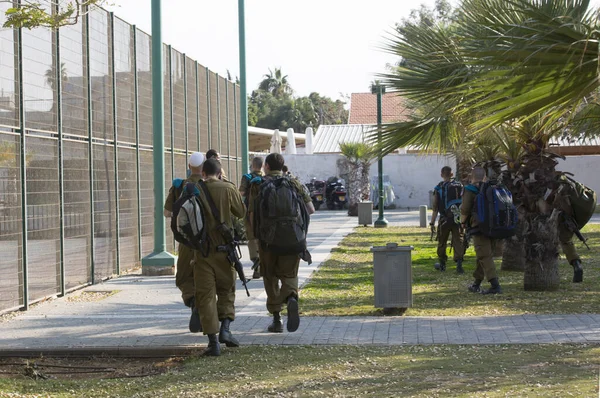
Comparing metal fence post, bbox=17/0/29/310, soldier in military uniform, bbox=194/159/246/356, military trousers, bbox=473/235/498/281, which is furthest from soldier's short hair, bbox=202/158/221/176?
military trousers, bbox=473/235/498/281

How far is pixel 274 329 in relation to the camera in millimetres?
9438

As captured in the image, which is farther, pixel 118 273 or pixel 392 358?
pixel 118 273

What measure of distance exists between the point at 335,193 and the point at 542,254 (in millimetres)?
29958

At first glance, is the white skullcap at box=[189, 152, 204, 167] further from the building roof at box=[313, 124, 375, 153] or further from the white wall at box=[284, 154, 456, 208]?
the building roof at box=[313, 124, 375, 153]

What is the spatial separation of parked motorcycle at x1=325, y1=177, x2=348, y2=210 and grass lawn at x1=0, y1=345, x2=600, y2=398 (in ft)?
112

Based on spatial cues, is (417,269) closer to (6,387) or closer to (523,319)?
(523,319)

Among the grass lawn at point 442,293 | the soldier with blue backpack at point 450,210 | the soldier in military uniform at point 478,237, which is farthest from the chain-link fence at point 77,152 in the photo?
the soldier in military uniform at point 478,237

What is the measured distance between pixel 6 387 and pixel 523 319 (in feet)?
17.6

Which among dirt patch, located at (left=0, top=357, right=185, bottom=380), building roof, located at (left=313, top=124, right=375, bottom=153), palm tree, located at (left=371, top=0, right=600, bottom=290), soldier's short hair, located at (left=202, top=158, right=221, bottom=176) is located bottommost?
dirt patch, located at (left=0, top=357, right=185, bottom=380)

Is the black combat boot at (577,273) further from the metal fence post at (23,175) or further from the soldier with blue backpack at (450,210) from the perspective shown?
the metal fence post at (23,175)

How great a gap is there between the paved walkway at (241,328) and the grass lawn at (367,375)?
0.54m

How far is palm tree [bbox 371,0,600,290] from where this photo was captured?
7035mm

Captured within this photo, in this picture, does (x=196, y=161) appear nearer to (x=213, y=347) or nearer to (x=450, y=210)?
(x=213, y=347)

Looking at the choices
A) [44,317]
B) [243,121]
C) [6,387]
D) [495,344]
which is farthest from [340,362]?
[243,121]
